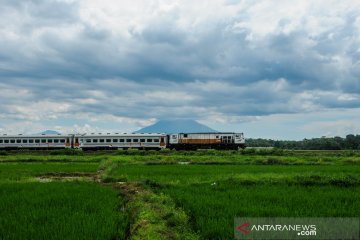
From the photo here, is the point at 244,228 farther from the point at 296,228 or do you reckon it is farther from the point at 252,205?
the point at 252,205

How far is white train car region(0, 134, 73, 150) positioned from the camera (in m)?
55.8

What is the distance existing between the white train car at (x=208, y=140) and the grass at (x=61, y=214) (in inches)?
1633

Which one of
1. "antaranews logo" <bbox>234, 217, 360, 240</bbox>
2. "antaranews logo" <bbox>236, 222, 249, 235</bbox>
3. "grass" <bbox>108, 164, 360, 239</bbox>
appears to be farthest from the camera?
"grass" <bbox>108, 164, 360, 239</bbox>

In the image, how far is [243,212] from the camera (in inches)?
359

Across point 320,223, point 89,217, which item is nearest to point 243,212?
point 320,223

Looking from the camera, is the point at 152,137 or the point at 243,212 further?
the point at 152,137

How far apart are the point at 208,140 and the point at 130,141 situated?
1190 cm

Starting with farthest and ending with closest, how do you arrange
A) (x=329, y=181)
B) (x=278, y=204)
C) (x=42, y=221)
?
(x=329, y=181) → (x=278, y=204) → (x=42, y=221)

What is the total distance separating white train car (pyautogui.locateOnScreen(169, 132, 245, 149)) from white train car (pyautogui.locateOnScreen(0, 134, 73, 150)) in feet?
54.4

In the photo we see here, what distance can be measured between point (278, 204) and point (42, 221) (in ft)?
20.8

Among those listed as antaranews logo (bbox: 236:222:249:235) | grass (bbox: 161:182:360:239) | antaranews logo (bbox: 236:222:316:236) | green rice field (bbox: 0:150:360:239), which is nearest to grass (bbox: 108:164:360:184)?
green rice field (bbox: 0:150:360:239)

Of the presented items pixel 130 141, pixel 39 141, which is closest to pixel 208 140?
pixel 130 141

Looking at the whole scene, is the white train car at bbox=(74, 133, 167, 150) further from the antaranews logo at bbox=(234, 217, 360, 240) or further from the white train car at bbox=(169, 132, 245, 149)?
the antaranews logo at bbox=(234, 217, 360, 240)

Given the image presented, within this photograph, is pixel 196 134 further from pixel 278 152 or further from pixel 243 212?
pixel 243 212
